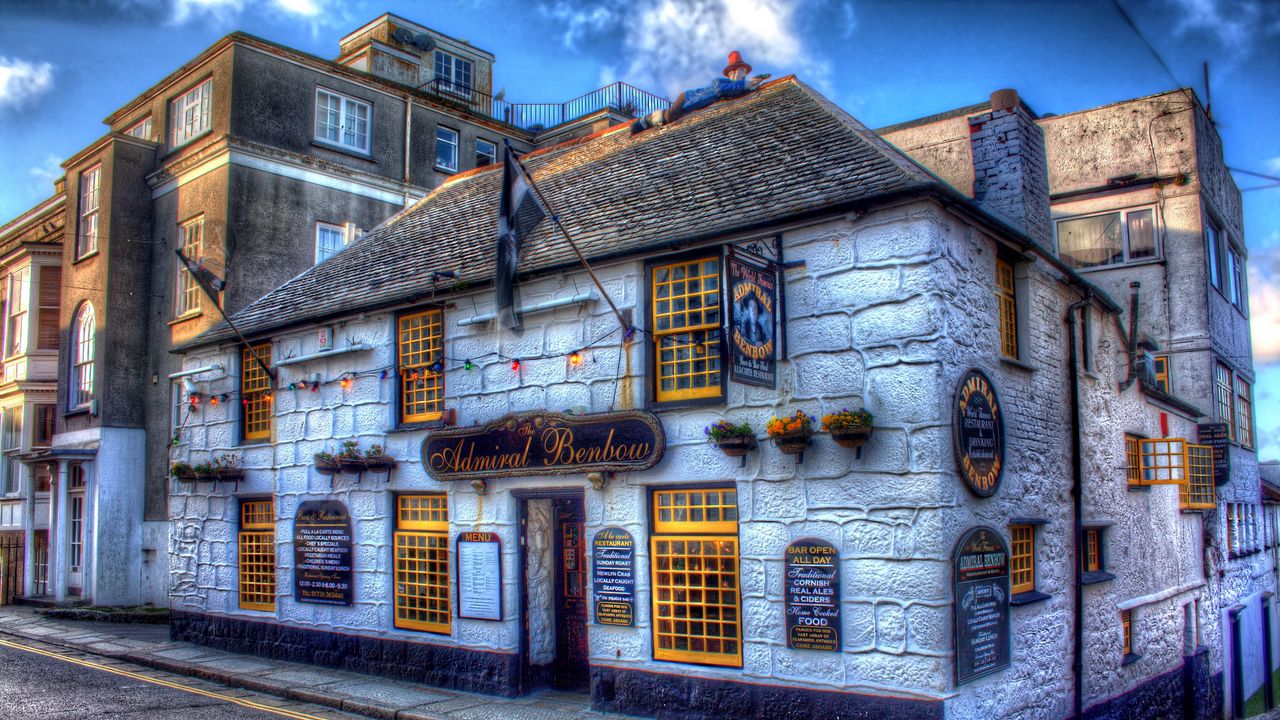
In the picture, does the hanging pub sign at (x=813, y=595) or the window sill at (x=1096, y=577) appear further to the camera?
the window sill at (x=1096, y=577)

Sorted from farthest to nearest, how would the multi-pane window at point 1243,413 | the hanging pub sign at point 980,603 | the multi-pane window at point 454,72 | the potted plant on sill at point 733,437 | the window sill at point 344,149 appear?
the multi-pane window at point 454,72, the window sill at point 344,149, the multi-pane window at point 1243,413, the potted plant on sill at point 733,437, the hanging pub sign at point 980,603

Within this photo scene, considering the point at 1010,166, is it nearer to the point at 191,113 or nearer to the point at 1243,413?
the point at 1243,413

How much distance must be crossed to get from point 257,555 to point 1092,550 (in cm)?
1307

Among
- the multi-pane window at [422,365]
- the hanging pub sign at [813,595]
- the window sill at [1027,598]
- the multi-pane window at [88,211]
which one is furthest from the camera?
the multi-pane window at [88,211]

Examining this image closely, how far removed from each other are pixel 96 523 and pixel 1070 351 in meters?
21.3

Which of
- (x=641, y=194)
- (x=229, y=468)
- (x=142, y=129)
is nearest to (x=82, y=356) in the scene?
(x=142, y=129)

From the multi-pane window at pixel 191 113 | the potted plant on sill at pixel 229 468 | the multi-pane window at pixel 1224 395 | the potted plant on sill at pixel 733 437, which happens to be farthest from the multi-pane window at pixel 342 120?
the multi-pane window at pixel 1224 395

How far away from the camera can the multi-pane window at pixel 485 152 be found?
28.5 m

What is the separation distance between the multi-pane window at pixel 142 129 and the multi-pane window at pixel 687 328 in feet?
65.8

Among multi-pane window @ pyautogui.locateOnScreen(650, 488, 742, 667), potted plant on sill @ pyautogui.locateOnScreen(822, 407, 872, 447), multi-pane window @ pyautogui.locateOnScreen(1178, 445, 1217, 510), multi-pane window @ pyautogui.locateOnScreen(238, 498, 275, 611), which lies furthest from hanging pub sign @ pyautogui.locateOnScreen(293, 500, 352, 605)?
multi-pane window @ pyautogui.locateOnScreen(1178, 445, 1217, 510)

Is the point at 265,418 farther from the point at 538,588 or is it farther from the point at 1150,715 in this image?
the point at 1150,715

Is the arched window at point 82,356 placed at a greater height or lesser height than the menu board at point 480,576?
greater

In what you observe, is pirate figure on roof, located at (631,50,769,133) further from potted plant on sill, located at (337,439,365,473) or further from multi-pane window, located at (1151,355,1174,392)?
multi-pane window, located at (1151,355,1174,392)

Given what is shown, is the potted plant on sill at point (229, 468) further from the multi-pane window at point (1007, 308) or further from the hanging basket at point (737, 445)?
the multi-pane window at point (1007, 308)
